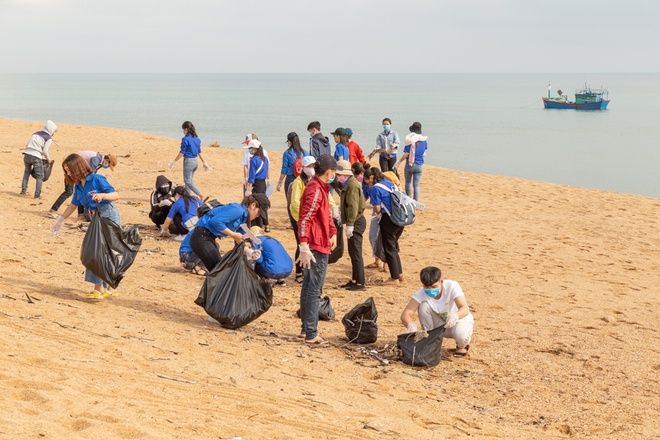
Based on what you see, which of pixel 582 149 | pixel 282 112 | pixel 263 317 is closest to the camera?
pixel 263 317

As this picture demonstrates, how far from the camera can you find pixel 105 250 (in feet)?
27.4

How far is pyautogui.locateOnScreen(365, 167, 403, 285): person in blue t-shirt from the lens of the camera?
1015 centimetres

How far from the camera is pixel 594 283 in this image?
439 inches

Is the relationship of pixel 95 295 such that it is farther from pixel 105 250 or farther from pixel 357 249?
pixel 357 249

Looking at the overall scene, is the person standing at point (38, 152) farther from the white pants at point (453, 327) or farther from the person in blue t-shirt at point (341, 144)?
the white pants at point (453, 327)

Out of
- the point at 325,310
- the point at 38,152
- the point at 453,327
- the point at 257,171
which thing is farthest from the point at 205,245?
the point at 38,152

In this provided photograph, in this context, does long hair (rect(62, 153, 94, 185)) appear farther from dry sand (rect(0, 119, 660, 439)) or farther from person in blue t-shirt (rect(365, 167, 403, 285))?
person in blue t-shirt (rect(365, 167, 403, 285))

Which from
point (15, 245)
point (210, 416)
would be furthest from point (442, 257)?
point (210, 416)

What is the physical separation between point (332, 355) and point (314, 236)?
3.99 feet

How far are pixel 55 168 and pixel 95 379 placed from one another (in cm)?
1614

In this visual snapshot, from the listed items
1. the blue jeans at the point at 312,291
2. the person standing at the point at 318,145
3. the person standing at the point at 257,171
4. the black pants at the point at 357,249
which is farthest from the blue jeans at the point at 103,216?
the person standing at the point at 318,145

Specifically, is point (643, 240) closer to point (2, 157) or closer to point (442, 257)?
point (442, 257)

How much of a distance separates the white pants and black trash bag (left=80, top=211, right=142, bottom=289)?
11.1 feet

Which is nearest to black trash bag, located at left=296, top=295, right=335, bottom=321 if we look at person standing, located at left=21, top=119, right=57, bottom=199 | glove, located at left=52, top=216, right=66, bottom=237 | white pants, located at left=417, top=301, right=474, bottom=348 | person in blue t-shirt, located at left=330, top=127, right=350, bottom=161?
white pants, located at left=417, top=301, right=474, bottom=348
